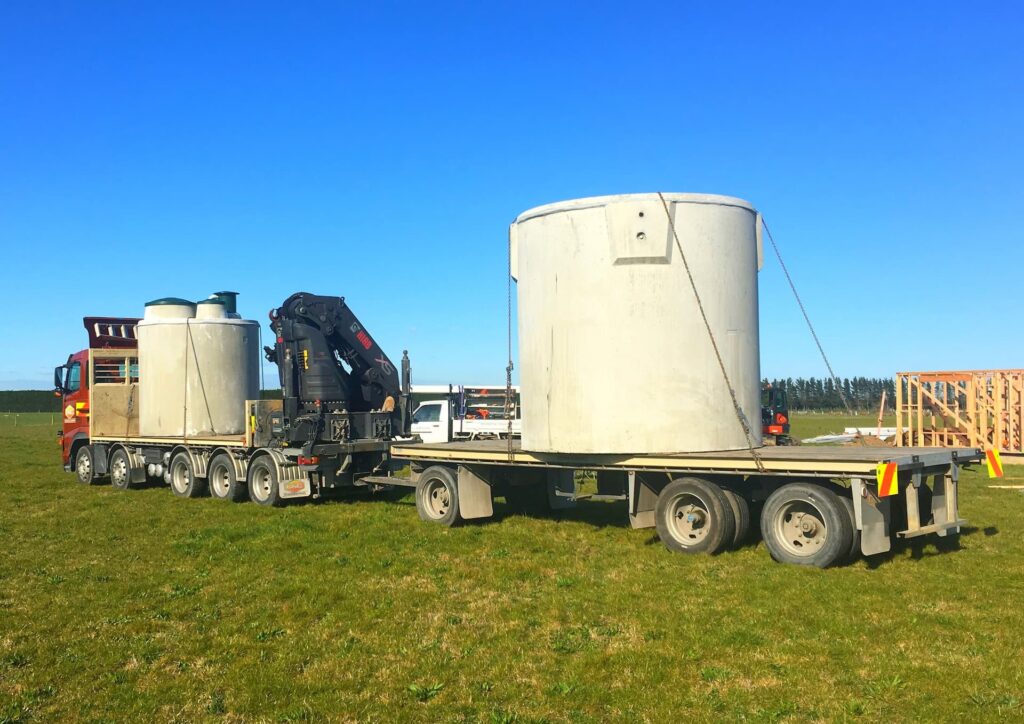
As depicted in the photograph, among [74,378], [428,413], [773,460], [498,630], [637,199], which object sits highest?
[637,199]

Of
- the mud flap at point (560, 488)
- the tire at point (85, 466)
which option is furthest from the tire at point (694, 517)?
the tire at point (85, 466)

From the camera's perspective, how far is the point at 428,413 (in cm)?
2758

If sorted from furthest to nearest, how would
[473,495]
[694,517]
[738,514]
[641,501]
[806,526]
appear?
[473,495], [641,501], [694,517], [738,514], [806,526]

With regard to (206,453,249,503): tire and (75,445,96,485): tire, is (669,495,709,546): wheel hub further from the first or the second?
(75,445,96,485): tire

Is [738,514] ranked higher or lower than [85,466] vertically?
higher

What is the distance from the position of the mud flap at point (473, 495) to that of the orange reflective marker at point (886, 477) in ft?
21.0

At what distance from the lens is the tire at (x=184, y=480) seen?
64.3 ft

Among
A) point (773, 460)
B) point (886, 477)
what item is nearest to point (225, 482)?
point (773, 460)

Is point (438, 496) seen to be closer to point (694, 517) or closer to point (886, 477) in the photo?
point (694, 517)

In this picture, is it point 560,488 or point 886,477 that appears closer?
point 886,477

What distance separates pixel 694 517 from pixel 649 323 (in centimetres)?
246

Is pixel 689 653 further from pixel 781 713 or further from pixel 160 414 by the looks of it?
pixel 160 414

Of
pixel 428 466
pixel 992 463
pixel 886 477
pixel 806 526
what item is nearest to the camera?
pixel 886 477

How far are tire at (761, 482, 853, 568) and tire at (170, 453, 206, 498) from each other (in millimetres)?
13416
